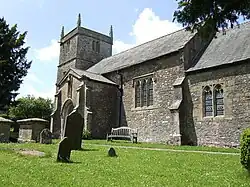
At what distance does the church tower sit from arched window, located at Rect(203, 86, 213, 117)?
22947 mm

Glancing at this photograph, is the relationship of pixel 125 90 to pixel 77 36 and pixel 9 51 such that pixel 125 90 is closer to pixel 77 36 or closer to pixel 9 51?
pixel 9 51

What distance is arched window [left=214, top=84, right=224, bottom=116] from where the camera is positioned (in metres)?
17.9

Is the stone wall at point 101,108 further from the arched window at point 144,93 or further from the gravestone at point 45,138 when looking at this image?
the gravestone at point 45,138

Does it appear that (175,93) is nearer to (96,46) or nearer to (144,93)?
(144,93)

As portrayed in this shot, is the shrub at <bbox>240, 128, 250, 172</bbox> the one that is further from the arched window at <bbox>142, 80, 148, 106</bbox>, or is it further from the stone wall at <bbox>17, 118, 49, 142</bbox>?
the arched window at <bbox>142, 80, 148, 106</bbox>

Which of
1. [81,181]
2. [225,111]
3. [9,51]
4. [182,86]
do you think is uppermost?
[9,51]

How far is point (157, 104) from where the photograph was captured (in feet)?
71.1

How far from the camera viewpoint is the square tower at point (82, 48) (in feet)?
127

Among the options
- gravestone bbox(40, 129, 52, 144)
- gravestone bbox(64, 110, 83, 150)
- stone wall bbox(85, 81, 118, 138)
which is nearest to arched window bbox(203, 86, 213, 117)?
gravestone bbox(64, 110, 83, 150)

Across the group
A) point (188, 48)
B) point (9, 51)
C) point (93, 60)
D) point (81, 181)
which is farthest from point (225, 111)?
point (93, 60)

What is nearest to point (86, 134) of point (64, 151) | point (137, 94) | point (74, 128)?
point (137, 94)

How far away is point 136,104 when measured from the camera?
24031 millimetres

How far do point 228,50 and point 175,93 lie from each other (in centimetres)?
468

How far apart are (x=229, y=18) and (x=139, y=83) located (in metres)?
16.9
